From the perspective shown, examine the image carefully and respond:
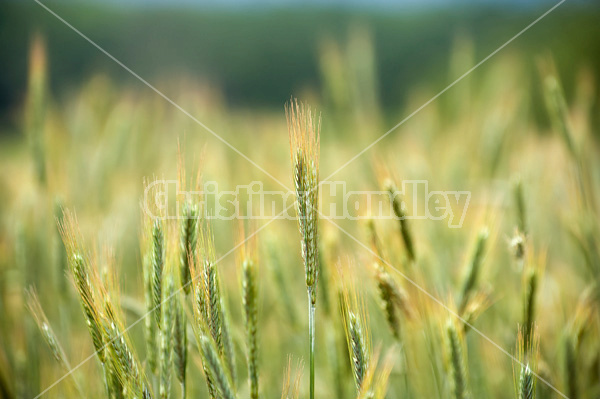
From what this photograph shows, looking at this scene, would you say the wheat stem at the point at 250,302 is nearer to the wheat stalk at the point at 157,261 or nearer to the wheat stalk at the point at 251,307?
the wheat stalk at the point at 251,307

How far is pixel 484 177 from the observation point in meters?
2.55

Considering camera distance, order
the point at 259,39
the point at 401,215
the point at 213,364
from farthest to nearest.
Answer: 1. the point at 259,39
2. the point at 401,215
3. the point at 213,364

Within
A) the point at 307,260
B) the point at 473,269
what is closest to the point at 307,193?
the point at 307,260

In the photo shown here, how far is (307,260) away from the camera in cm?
89

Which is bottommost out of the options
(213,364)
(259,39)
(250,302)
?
(213,364)

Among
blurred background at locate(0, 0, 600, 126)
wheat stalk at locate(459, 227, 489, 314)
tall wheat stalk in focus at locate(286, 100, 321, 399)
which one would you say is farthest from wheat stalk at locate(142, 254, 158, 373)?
blurred background at locate(0, 0, 600, 126)

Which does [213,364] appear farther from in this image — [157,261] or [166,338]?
[157,261]

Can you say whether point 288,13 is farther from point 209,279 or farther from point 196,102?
point 209,279

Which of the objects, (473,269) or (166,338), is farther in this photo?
(473,269)

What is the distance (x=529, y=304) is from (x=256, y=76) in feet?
53.0

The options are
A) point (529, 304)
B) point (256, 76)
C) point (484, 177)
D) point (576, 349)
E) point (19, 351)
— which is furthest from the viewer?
point (256, 76)

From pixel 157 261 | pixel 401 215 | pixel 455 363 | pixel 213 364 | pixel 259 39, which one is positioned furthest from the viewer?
pixel 259 39

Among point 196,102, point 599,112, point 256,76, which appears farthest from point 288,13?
point 196,102

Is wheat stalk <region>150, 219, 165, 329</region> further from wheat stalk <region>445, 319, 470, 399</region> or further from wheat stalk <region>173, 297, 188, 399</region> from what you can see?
wheat stalk <region>445, 319, 470, 399</region>
